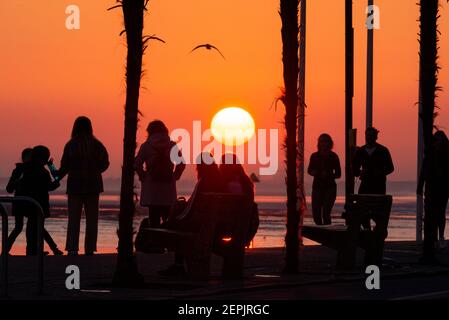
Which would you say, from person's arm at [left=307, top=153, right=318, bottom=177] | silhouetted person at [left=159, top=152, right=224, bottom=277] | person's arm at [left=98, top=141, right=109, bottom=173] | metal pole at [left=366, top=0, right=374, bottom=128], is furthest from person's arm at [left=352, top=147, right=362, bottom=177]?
silhouetted person at [left=159, top=152, right=224, bottom=277]

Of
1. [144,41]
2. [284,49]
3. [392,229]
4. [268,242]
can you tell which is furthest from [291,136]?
[392,229]

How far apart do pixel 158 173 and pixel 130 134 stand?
20.8 ft

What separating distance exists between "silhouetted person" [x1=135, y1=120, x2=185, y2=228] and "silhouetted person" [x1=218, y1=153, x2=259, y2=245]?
112 inches

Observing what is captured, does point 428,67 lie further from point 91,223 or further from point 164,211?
point 91,223

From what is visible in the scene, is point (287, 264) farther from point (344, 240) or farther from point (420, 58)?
point (420, 58)

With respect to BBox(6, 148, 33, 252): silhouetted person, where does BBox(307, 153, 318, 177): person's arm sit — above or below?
above

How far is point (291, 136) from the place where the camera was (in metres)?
20.9

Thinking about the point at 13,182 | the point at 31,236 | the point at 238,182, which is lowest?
the point at 31,236

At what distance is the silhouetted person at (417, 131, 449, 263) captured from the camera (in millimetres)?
23506

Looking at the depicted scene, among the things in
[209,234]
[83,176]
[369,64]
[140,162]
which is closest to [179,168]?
[140,162]

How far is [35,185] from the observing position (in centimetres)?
2461

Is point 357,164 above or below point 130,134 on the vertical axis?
above

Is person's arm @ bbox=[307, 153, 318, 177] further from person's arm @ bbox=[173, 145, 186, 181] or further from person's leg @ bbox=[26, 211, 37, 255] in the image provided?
person's leg @ bbox=[26, 211, 37, 255]

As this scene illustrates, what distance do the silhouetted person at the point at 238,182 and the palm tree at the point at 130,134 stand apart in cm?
240
